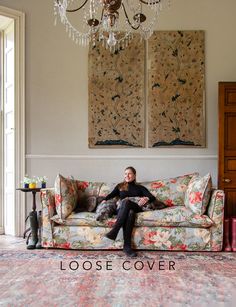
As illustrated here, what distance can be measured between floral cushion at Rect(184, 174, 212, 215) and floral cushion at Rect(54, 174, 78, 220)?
4.39ft

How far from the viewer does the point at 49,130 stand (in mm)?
4445

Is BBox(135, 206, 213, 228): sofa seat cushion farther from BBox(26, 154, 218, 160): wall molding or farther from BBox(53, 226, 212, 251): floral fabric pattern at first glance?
BBox(26, 154, 218, 160): wall molding

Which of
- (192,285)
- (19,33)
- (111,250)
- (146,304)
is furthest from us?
(19,33)

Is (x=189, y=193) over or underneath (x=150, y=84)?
underneath

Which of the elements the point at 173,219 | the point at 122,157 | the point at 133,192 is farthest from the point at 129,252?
the point at 122,157

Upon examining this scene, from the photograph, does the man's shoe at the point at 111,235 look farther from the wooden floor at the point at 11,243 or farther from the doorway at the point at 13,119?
the doorway at the point at 13,119

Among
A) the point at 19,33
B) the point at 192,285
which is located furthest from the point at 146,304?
the point at 19,33

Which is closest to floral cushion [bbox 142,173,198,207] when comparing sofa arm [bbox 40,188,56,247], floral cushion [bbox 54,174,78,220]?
floral cushion [bbox 54,174,78,220]

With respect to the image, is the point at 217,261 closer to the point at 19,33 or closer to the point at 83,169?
the point at 83,169

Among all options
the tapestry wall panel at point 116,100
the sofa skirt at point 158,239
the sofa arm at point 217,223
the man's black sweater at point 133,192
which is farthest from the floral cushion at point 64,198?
the sofa arm at point 217,223

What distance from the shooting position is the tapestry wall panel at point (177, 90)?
441 cm

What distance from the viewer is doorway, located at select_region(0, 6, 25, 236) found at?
4.33m

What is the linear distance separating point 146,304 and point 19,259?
1.58 meters

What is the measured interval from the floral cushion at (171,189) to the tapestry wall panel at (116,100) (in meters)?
0.68
